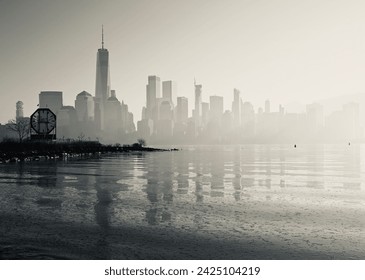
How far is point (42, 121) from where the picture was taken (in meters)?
112

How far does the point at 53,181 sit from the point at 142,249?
22814 mm

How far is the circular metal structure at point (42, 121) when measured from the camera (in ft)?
366

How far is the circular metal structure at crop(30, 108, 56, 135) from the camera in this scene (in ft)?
366

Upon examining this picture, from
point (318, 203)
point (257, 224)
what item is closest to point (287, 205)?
point (318, 203)

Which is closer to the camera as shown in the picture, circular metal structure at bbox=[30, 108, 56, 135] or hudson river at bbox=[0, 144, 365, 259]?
hudson river at bbox=[0, 144, 365, 259]

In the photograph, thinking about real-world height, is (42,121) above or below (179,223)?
above

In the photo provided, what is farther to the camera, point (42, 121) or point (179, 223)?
point (42, 121)

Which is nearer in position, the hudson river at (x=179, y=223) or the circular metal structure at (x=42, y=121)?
the hudson river at (x=179, y=223)

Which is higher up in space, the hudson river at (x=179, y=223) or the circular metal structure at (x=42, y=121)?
the circular metal structure at (x=42, y=121)

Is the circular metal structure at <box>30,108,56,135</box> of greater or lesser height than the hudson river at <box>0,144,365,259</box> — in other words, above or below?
above
